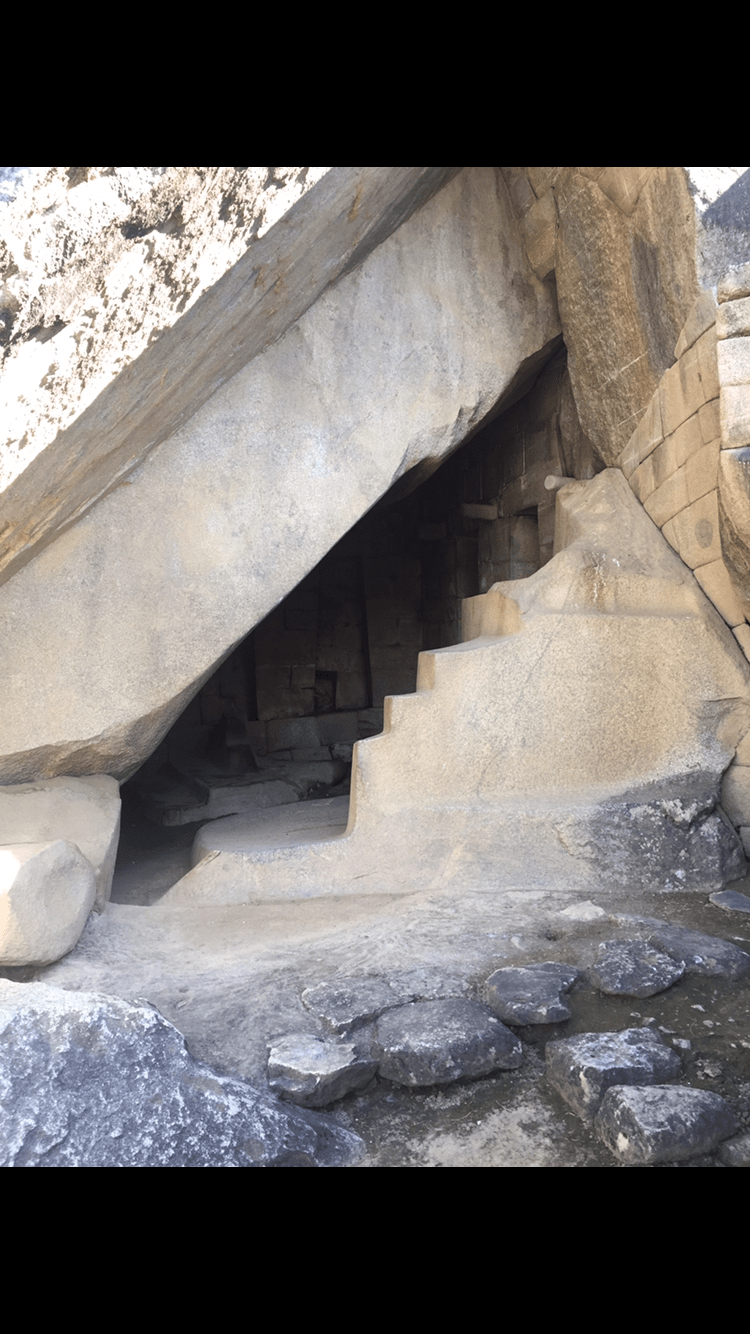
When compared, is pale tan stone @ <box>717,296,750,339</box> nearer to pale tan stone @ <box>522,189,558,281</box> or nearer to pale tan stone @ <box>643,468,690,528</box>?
pale tan stone @ <box>643,468,690,528</box>

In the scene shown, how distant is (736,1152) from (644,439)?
2814mm

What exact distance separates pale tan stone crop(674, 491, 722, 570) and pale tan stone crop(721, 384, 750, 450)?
345 millimetres

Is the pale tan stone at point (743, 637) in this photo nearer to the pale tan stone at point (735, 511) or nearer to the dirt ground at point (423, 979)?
the pale tan stone at point (735, 511)

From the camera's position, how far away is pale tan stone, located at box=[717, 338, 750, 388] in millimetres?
2832

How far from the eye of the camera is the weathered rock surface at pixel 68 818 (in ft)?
10.5

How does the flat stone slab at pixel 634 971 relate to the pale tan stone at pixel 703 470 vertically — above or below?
below

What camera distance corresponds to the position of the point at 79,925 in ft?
9.33

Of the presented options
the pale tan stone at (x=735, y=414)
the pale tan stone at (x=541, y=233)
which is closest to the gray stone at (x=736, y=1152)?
the pale tan stone at (x=735, y=414)

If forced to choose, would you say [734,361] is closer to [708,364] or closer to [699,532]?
[708,364]

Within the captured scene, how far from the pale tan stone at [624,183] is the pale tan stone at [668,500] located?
1047 millimetres

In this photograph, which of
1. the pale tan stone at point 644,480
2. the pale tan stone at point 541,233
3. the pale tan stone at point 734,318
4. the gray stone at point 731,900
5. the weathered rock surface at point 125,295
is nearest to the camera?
the weathered rock surface at point 125,295

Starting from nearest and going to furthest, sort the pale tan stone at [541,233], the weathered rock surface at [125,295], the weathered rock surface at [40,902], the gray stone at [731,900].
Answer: the weathered rock surface at [125,295] < the weathered rock surface at [40,902] < the gray stone at [731,900] < the pale tan stone at [541,233]

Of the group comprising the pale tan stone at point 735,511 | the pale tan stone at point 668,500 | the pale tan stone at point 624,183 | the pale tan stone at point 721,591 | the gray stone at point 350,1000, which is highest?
the pale tan stone at point 624,183
